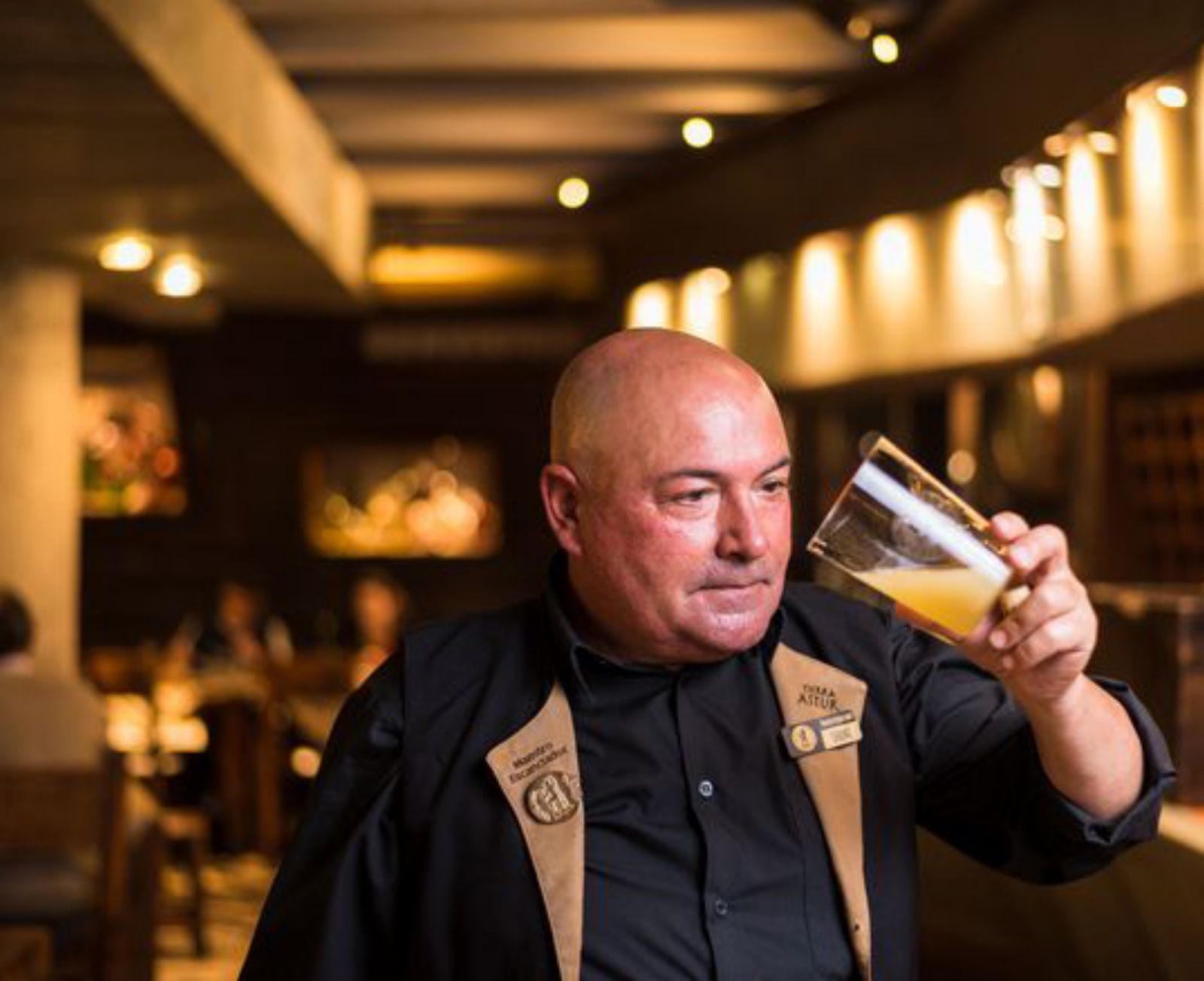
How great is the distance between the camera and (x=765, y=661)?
97.7 inches

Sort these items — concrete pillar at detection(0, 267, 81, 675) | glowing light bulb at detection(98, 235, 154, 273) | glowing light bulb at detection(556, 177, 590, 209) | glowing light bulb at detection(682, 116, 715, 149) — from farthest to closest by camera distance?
1. glowing light bulb at detection(556, 177, 590, 209)
2. glowing light bulb at detection(682, 116, 715, 149)
3. concrete pillar at detection(0, 267, 81, 675)
4. glowing light bulb at detection(98, 235, 154, 273)

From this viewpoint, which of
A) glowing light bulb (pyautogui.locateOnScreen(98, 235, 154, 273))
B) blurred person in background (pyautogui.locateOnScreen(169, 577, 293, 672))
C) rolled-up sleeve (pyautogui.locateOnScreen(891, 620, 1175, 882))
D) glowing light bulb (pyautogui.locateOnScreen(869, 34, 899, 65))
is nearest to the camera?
rolled-up sleeve (pyautogui.locateOnScreen(891, 620, 1175, 882))

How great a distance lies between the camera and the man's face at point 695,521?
2305 millimetres

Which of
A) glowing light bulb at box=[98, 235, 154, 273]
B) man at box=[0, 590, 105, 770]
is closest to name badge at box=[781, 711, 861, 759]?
man at box=[0, 590, 105, 770]

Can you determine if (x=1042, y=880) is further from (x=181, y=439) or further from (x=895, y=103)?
(x=181, y=439)

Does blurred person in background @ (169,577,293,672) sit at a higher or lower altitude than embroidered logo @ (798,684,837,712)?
higher

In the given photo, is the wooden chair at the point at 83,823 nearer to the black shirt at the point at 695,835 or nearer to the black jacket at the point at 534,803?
the black jacket at the point at 534,803

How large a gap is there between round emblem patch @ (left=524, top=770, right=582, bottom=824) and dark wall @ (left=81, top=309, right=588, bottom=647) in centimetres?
1352

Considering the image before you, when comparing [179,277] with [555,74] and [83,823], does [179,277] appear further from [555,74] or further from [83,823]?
[83,823]

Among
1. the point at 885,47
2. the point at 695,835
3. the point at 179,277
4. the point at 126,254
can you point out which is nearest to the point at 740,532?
the point at 695,835

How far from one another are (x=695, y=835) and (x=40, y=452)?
828 centimetres

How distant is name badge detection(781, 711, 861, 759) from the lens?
2402 mm

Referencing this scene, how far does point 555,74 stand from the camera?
9.18 meters

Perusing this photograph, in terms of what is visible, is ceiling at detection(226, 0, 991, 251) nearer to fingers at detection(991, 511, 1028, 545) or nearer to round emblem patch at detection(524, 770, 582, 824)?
round emblem patch at detection(524, 770, 582, 824)
